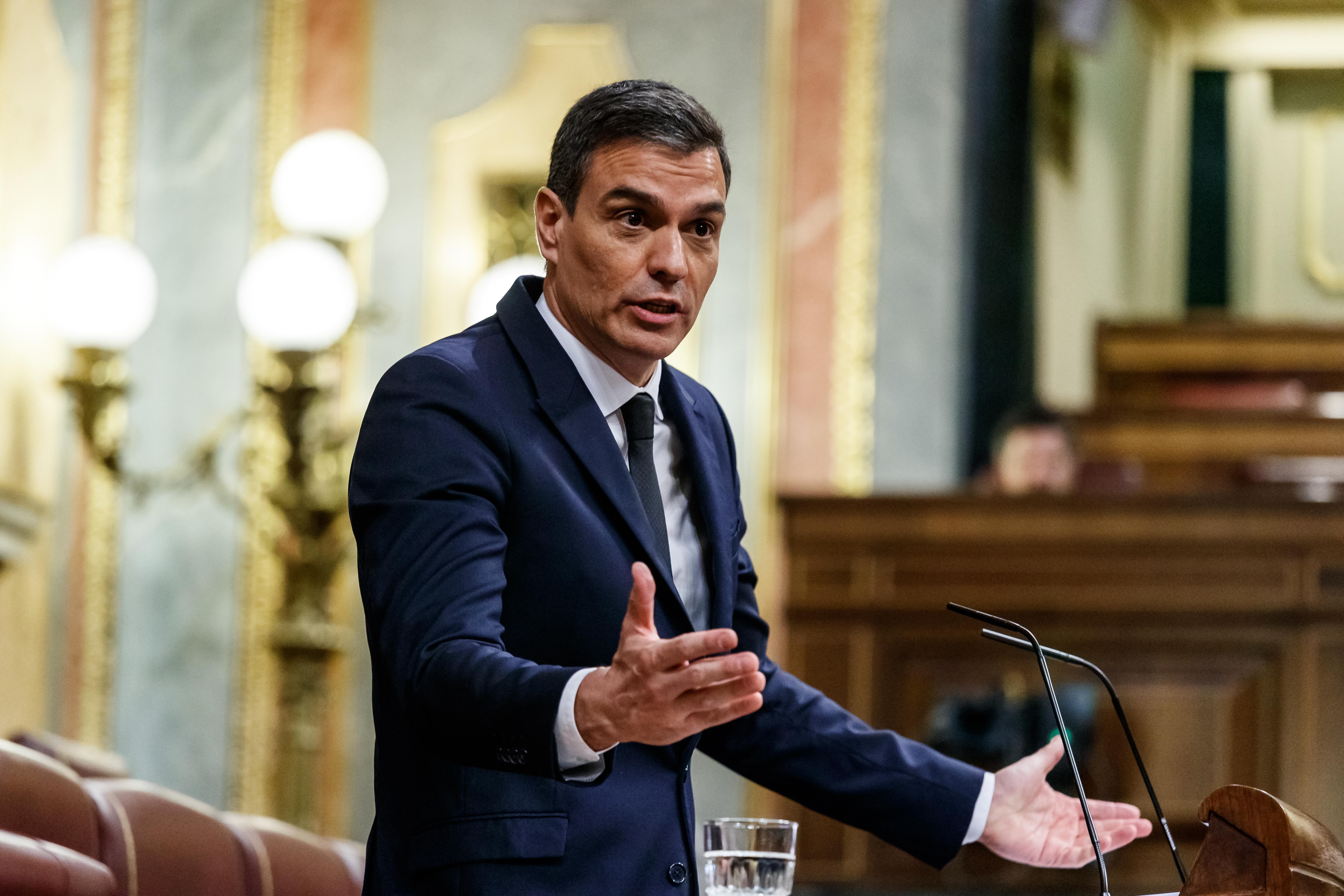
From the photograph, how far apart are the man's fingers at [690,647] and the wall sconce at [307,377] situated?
149 inches

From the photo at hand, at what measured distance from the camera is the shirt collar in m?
1.61

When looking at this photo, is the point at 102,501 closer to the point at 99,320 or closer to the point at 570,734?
the point at 99,320

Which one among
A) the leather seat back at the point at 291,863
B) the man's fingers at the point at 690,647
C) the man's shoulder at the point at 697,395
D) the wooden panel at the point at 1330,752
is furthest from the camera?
the wooden panel at the point at 1330,752

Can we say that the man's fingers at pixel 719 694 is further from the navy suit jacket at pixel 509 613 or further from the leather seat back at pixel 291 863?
the leather seat back at pixel 291 863

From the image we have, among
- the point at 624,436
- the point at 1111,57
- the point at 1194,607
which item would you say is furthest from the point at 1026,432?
the point at 624,436

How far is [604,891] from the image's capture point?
1.46m

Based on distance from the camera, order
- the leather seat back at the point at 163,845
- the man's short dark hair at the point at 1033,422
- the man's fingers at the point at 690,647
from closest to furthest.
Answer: the man's fingers at the point at 690,647, the leather seat back at the point at 163,845, the man's short dark hair at the point at 1033,422

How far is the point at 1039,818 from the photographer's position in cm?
165

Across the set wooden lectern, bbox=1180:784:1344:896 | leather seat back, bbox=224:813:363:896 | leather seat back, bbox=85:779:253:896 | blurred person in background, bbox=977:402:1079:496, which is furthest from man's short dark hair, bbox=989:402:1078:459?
wooden lectern, bbox=1180:784:1344:896

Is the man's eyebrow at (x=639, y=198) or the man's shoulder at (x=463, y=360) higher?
the man's eyebrow at (x=639, y=198)

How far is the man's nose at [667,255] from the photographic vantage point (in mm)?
1530

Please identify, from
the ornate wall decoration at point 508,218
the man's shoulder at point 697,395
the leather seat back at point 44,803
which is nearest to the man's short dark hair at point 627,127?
the man's shoulder at point 697,395

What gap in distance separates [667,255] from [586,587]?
0.99 ft

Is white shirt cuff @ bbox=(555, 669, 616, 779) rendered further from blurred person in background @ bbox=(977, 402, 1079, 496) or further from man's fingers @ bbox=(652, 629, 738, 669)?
blurred person in background @ bbox=(977, 402, 1079, 496)
